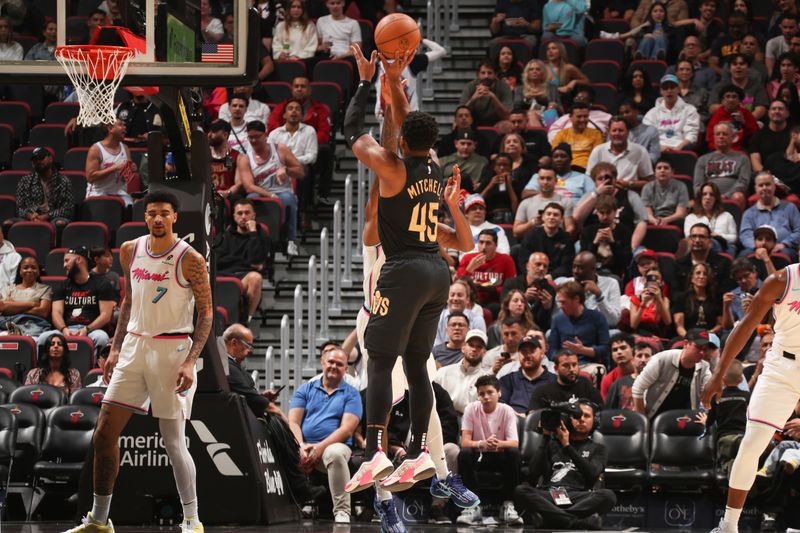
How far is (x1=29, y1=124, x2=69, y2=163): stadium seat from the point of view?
17109mm

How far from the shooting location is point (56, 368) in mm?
12844

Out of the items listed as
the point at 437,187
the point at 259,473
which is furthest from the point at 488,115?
the point at 437,187

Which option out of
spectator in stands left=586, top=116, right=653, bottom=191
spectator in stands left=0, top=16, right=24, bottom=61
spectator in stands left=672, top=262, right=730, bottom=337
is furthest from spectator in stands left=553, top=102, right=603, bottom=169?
spectator in stands left=0, top=16, right=24, bottom=61

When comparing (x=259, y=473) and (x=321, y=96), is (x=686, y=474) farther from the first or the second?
(x=321, y=96)

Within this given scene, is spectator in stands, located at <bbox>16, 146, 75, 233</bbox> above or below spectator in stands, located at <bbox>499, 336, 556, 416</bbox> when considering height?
above

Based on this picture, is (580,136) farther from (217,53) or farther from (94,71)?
(94,71)

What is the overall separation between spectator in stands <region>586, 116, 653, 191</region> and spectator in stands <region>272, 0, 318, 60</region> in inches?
187

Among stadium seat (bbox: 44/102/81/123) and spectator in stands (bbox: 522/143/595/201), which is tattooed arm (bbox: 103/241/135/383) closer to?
spectator in stands (bbox: 522/143/595/201)

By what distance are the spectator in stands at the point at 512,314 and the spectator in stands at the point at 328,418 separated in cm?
184

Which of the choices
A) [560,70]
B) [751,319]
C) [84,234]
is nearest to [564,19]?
[560,70]

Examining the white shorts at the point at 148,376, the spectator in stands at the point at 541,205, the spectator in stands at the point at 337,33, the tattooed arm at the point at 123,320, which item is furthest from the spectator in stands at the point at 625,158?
the white shorts at the point at 148,376

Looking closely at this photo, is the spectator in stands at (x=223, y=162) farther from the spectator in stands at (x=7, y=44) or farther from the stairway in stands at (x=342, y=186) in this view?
the spectator in stands at (x=7, y=44)

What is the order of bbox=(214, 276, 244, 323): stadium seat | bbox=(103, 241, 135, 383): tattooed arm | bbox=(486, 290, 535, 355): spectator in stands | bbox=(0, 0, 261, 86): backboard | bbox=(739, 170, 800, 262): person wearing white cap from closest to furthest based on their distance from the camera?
bbox=(103, 241, 135, 383): tattooed arm < bbox=(0, 0, 261, 86): backboard < bbox=(486, 290, 535, 355): spectator in stands < bbox=(214, 276, 244, 323): stadium seat < bbox=(739, 170, 800, 262): person wearing white cap

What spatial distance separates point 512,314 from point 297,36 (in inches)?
270
